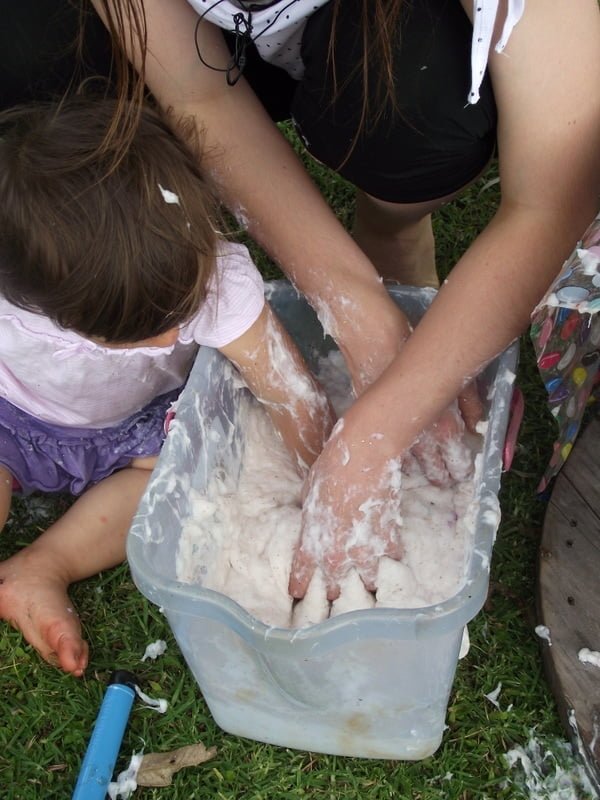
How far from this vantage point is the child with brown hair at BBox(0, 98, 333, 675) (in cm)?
97

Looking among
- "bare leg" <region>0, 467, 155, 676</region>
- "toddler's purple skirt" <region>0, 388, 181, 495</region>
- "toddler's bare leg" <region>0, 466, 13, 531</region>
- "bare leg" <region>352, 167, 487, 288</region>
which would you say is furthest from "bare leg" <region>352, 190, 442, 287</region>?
"toddler's bare leg" <region>0, 466, 13, 531</region>

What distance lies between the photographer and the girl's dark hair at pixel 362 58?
101 centimetres

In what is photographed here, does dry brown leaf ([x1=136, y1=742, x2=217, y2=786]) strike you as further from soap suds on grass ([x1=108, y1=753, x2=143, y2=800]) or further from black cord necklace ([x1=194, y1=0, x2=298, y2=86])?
black cord necklace ([x1=194, y1=0, x2=298, y2=86])

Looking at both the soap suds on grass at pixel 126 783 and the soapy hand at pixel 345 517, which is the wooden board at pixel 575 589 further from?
the soap suds on grass at pixel 126 783

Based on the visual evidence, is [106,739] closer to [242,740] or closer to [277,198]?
[242,740]

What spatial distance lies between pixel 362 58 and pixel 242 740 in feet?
3.10

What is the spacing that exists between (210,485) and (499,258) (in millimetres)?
524

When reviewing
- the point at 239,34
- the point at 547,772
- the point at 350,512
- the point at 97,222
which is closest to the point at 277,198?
the point at 239,34

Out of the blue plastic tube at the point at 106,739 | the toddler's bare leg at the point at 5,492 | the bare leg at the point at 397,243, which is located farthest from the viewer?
the bare leg at the point at 397,243

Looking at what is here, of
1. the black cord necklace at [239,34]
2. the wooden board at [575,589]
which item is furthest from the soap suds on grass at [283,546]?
the black cord necklace at [239,34]

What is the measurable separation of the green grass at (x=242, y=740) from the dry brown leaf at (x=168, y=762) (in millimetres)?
11

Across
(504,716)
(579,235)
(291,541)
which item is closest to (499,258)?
Result: (579,235)

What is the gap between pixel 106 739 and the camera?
45.3 inches

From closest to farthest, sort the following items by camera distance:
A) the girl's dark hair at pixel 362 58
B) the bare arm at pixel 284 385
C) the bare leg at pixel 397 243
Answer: the girl's dark hair at pixel 362 58 < the bare arm at pixel 284 385 < the bare leg at pixel 397 243
